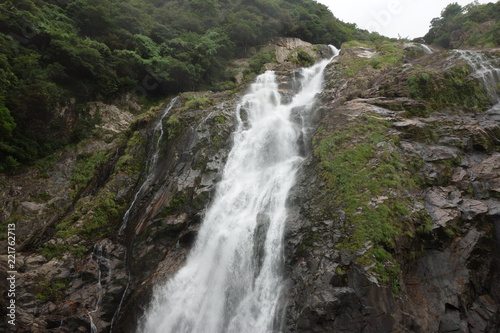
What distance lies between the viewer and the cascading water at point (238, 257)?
8.06m

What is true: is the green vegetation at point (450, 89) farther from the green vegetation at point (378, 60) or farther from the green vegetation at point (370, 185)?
the green vegetation at point (378, 60)

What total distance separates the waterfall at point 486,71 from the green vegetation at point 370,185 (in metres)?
5.35

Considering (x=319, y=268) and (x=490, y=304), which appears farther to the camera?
(x=319, y=268)

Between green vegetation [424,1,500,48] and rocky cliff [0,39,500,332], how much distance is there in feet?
23.6

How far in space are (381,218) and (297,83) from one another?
1442 centimetres

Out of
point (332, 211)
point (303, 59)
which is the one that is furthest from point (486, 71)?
point (303, 59)

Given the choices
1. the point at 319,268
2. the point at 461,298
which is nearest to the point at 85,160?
the point at 319,268

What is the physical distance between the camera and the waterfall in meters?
11.8

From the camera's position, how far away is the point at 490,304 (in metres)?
6.71

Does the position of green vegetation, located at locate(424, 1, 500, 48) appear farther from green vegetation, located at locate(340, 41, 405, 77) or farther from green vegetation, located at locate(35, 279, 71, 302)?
green vegetation, located at locate(35, 279, 71, 302)

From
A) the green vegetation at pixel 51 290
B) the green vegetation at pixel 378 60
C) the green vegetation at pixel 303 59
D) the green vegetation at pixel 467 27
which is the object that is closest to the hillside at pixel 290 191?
the green vegetation at pixel 51 290

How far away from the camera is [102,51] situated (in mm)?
17781

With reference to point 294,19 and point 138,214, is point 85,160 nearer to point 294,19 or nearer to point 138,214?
point 138,214

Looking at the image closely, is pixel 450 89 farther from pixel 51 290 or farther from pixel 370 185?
pixel 51 290
